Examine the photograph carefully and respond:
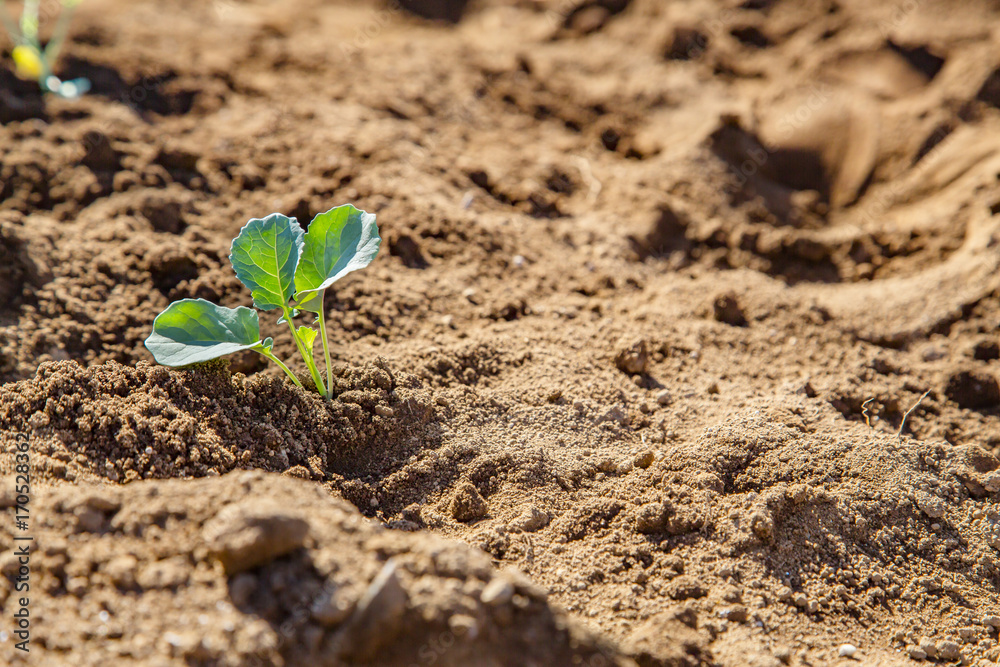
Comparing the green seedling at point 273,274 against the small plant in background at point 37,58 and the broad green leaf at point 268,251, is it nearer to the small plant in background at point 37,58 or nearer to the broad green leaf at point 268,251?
the broad green leaf at point 268,251

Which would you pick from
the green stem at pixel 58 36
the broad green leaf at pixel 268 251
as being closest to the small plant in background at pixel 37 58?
the green stem at pixel 58 36

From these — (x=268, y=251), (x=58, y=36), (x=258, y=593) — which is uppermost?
(x=268, y=251)

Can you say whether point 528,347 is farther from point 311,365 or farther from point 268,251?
point 268,251

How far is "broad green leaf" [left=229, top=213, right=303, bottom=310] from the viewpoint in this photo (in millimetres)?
1723

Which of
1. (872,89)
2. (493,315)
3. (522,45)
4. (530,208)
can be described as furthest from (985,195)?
(522,45)

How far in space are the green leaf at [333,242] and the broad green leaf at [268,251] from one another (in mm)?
35

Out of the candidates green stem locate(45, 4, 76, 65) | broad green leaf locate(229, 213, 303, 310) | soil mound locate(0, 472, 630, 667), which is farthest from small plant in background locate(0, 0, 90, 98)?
soil mound locate(0, 472, 630, 667)

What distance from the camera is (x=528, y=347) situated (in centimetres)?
215

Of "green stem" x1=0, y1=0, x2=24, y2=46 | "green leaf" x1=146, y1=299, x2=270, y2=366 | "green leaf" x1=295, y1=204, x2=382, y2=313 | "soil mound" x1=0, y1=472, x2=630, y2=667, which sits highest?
"green leaf" x1=295, y1=204, x2=382, y2=313

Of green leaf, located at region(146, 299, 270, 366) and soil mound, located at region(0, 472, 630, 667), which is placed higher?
green leaf, located at region(146, 299, 270, 366)

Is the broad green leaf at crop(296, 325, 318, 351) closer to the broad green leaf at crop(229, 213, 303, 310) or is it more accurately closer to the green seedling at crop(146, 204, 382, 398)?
the green seedling at crop(146, 204, 382, 398)

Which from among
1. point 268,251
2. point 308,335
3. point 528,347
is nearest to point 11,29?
point 268,251

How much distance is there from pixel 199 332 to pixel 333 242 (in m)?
0.39

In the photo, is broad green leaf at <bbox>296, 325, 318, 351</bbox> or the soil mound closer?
the soil mound
